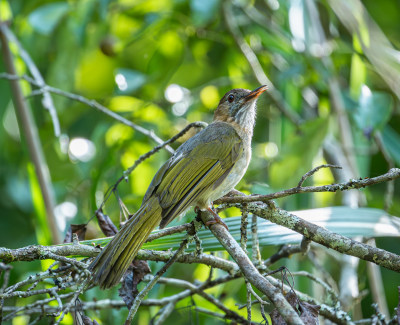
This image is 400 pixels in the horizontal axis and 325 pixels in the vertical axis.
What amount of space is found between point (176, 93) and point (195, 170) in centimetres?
240

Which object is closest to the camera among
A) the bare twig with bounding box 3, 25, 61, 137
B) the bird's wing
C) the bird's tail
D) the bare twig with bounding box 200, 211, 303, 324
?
the bare twig with bounding box 200, 211, 303, 324

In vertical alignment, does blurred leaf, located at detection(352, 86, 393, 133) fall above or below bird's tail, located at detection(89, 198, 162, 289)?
above

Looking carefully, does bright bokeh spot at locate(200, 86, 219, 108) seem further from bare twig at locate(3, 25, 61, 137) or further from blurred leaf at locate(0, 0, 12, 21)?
blurred leaf at locate(0, 0, 12, 21)

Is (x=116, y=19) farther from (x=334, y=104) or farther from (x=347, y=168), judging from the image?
(x=347, y=168)

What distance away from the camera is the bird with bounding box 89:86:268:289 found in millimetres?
2953

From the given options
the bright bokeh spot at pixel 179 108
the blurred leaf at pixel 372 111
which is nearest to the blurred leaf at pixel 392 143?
the blurred leaf at pixel 372 111

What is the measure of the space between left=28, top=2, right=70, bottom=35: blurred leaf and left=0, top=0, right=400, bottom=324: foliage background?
2 centimetres

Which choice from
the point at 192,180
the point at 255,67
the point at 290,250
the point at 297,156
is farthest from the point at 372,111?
the point at 255,67

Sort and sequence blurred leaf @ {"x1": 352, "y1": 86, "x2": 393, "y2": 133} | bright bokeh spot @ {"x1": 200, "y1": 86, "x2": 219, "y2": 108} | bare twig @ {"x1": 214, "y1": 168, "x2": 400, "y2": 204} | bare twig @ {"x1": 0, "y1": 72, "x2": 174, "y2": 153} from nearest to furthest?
bare twig @ {"x1": 214, "y1": 168, "x2": 400, "y2": 204} < bare twig @ {"x1": 0, "y1": 72, "x2": 174, "y2": 153} < blurred leaf @ {"x1": 352, "y1": 86, "x2": 393, "y2": 133} < bright bokeh spot @ {"x1": 200, "y1": 86, "x2": 219, "y2": 108}

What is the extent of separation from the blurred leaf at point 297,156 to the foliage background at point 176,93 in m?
0.01

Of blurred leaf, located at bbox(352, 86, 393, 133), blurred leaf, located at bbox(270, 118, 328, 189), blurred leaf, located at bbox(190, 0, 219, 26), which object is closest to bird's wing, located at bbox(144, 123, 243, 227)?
blurred leaf, located at bbox(270, 118, 328, 189)

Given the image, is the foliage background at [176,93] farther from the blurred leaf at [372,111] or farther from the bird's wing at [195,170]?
the bird's wing at [195,170]

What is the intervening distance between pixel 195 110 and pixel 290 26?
1503mm

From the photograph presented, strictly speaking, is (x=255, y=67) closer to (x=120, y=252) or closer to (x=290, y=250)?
(x=290, y=250)
